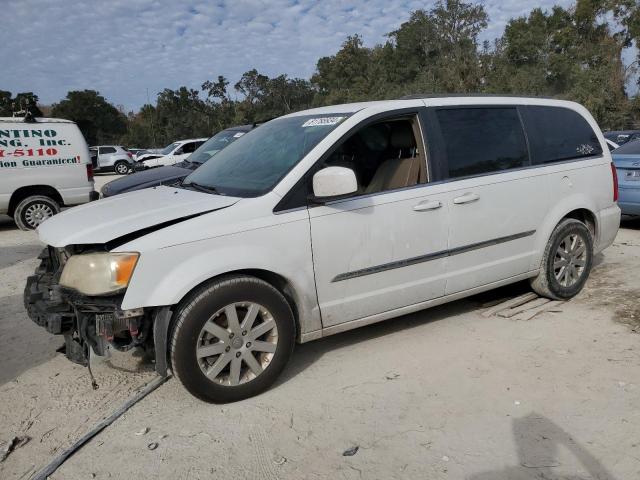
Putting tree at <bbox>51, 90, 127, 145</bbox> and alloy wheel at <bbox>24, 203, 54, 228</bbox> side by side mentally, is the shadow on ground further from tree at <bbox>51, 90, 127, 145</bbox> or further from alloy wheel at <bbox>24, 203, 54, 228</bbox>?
tree at <bbox>51, 90, 127, 145</bbox>

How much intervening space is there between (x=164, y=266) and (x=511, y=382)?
2.25m

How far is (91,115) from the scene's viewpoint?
56.9m

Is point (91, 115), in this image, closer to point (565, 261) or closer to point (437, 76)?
point (437, 76)

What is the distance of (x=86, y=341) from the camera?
314 centimetres

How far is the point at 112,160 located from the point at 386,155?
26.5 metres

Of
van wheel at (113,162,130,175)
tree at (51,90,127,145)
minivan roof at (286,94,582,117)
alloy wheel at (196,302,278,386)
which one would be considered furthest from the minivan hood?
tree at (51,90,127,145)

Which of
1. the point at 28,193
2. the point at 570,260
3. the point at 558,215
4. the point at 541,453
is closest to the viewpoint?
the point at 541,453

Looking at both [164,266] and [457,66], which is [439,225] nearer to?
[164,266]

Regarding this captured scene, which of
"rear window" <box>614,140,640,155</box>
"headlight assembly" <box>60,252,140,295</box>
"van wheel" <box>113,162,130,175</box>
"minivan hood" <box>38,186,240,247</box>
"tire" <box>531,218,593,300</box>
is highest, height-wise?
"van wheel" <box>113,162,130,175</box>

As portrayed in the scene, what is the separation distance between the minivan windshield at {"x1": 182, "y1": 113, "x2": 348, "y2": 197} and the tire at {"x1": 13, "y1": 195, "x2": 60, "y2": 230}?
6.54m

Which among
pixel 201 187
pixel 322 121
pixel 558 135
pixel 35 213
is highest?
pixel 322 121

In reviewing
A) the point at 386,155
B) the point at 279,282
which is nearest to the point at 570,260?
the point at 386,155

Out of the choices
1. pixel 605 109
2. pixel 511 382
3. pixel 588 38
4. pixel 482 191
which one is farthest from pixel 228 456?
pixel 588 38

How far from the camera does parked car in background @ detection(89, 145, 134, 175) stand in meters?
27.8
